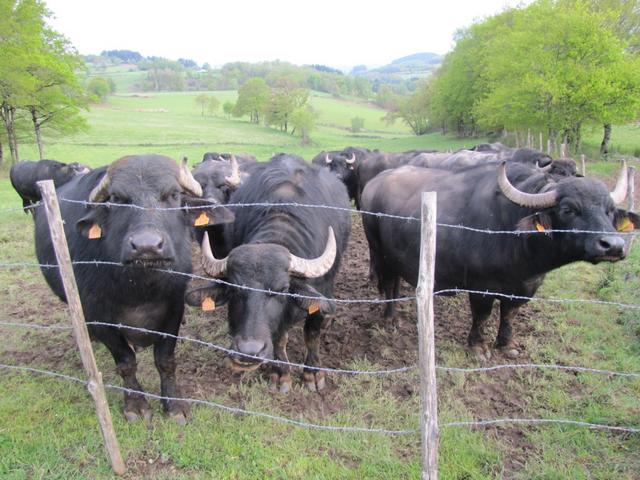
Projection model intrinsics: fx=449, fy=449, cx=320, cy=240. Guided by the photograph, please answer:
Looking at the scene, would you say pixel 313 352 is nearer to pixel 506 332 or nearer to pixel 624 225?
pixel 506 332

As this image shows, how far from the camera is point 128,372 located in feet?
13.4

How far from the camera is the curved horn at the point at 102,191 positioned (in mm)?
3469

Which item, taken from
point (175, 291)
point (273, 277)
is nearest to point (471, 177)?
point (273, 277)

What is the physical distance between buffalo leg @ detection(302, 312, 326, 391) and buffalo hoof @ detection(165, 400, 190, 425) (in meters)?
1.22

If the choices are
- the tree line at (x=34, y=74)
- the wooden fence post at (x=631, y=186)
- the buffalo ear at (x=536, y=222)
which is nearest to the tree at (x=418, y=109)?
the tree line at (x=34, y=74)

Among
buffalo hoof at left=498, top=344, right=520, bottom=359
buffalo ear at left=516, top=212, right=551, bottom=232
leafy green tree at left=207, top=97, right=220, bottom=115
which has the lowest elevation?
buffalo hoof at left=498, top=344, right=520, bottom=359

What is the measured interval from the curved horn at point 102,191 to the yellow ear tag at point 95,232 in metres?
0.21

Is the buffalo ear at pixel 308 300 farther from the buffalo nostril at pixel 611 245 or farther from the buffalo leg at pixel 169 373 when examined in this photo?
the buffalo nostril at pixel 611 245

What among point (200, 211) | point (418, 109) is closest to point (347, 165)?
point (200, 211)

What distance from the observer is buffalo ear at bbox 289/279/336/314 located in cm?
383

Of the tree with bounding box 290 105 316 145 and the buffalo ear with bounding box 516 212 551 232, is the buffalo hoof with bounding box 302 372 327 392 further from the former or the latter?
the tree with bounding box 290 105 316 145

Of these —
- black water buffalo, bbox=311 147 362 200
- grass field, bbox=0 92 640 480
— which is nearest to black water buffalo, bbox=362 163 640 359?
grass field, bbox=0 92 640 480

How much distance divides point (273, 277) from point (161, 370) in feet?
5.02

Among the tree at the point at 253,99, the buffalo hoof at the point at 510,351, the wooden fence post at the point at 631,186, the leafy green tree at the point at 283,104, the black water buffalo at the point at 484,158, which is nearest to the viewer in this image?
the wooden fence post at the point at 631,186
